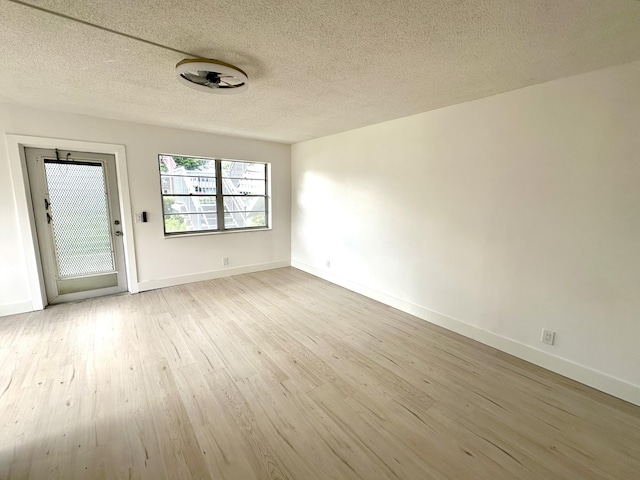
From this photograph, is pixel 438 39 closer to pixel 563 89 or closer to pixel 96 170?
pixel 563 89

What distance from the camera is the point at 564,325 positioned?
224 cm

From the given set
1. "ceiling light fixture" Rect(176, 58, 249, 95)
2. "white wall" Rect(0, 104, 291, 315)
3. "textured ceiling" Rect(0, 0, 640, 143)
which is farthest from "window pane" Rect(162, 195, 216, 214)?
"ceiling light fixture" Rect(176, 58, 249, 95)

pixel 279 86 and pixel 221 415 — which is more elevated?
pixel 279 86

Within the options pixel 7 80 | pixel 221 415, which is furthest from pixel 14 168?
pixel 221 415

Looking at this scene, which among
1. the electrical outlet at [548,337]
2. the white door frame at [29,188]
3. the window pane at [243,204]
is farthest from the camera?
the window pane at [243,204]

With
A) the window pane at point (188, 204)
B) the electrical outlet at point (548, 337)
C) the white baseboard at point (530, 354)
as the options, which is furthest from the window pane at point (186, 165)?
the electrical outlet at point (548, 337)

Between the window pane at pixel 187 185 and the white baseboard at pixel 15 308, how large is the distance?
2099 millimetres

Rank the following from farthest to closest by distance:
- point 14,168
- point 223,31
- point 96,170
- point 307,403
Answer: point 96,170 → point 14,168 → point 307,403 → point 223,31

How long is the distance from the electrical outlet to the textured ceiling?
2064 millimetres

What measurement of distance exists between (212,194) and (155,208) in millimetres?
902

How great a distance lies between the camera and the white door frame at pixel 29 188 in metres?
3.04

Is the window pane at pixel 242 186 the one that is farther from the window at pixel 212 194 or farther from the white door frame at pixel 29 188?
the white door frame at pixel 29 188

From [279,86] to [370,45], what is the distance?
95 centimetres

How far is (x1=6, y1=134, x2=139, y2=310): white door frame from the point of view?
3.04 m
